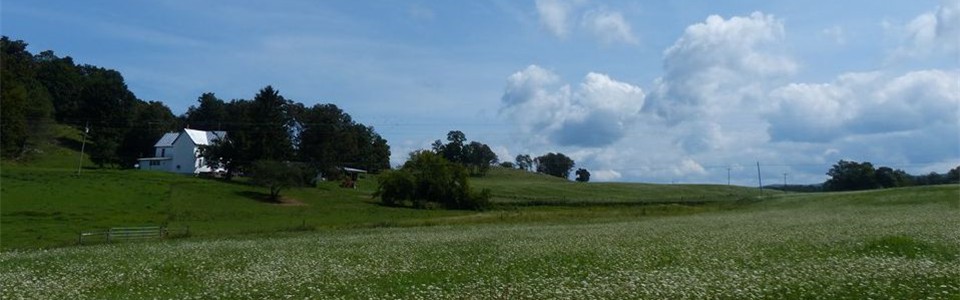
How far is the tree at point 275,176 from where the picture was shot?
4245 inches

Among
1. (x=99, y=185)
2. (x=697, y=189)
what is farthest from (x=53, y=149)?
(x=697, y=189)

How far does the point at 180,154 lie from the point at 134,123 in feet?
95.9

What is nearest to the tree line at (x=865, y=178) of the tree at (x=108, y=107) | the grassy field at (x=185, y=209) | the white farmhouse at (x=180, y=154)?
the grassy field at (x=185, y=209)

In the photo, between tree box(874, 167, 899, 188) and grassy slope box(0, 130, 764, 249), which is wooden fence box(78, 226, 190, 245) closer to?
grassy slope box(0, 130, 764, 249)

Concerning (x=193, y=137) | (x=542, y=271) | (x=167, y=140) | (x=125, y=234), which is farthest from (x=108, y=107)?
(x=542, y=271)

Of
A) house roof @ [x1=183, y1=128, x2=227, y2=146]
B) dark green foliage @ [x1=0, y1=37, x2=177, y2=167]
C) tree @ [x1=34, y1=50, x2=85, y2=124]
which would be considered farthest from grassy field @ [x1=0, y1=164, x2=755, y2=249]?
tree @ [x1=34, y1=50, x2=85, y2=124]

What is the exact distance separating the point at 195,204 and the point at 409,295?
254 ft

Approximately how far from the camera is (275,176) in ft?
353

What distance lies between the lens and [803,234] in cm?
3384

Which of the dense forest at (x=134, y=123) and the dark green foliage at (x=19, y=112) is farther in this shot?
the dense forest at (x=134, y=123)

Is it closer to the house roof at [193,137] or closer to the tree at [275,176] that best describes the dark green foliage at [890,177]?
the tree at [275,176]

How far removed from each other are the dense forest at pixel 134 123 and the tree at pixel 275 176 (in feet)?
62.0

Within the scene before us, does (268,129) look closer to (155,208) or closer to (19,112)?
(19,112)

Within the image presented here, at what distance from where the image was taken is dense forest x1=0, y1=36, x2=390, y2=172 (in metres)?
126
